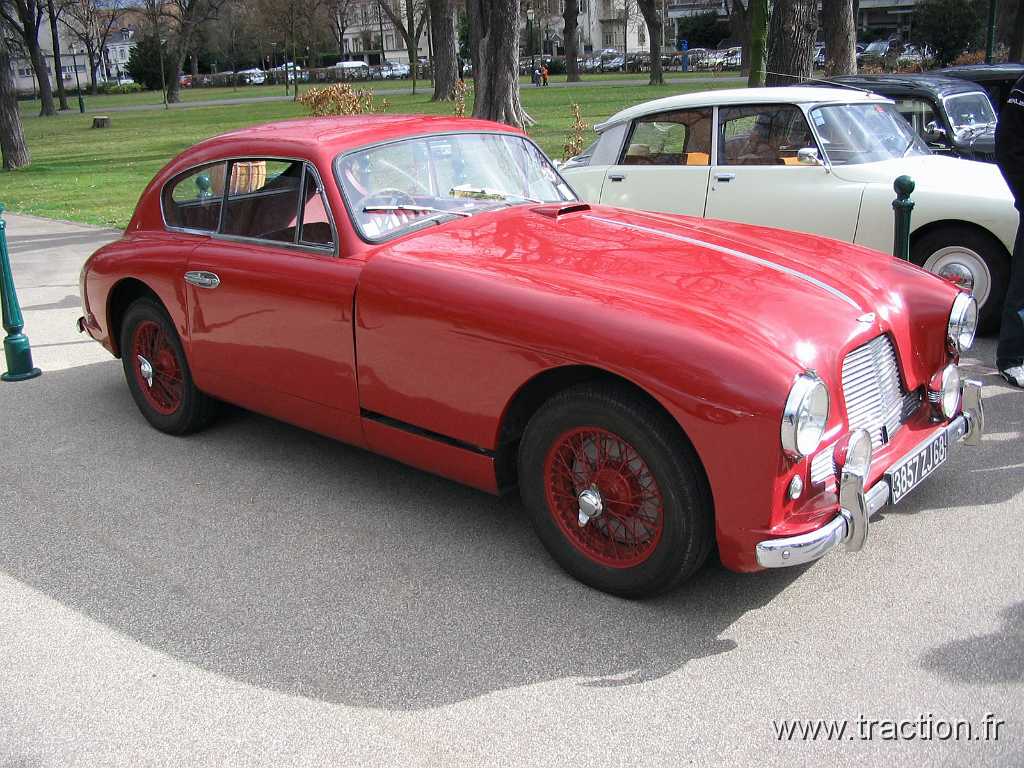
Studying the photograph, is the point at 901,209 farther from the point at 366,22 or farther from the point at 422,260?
the point at 366,22

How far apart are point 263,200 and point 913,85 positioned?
6705 millimetres

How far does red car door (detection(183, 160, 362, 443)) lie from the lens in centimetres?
423

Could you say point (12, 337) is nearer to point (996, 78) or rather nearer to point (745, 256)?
point (745, 256)

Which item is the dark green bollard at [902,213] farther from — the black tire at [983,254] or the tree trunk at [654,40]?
the tree trunk at [654,40]

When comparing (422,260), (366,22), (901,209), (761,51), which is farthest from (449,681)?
(366,22)

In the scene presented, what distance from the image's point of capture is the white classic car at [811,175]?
6.50m

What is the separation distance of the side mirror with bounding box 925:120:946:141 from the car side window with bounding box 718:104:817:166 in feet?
7.27

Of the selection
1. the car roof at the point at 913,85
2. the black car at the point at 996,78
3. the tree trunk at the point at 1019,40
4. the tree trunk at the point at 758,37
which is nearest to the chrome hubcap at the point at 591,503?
the car roof at the point at 913,85

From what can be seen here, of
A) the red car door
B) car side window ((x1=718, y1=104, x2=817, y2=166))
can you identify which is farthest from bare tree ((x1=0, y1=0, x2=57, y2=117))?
the red car door

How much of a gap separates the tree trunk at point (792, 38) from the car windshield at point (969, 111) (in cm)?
410

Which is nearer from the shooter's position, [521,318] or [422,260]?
[521,318]

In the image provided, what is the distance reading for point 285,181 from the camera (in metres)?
4.66

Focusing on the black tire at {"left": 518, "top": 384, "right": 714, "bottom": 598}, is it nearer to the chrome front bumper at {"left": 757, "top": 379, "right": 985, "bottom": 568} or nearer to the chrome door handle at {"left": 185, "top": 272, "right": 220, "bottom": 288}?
the chrome front bumper at {"left": 757, "top": 379, "right": 985, "bottom": 568}

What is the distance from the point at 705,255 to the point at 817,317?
69 centimetres
